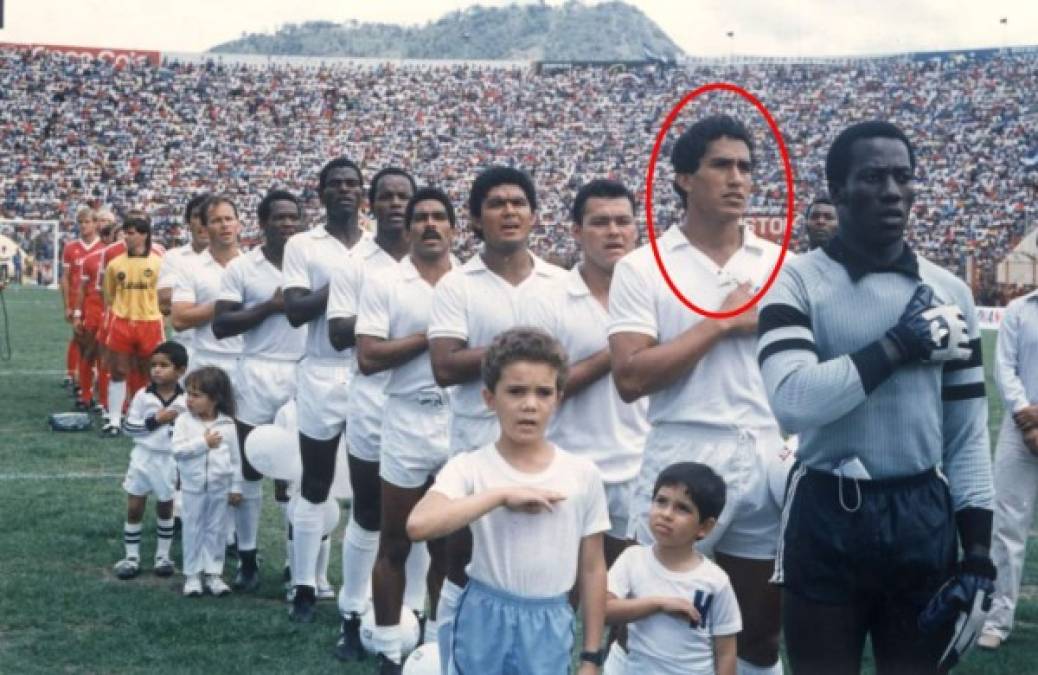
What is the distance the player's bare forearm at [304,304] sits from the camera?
6.60 m

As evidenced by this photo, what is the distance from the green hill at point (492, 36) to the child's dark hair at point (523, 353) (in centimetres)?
11130

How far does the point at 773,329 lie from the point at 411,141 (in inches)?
1904

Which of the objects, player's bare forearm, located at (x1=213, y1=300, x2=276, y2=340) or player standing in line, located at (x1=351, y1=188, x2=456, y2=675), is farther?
player's bare forearm, located at (x1=213, y1=300, x2=276, y2=340)

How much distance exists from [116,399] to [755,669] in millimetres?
9867

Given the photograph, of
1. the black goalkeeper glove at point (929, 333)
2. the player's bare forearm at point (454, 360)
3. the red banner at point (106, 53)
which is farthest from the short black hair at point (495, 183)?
the red banner at point (106, 53)

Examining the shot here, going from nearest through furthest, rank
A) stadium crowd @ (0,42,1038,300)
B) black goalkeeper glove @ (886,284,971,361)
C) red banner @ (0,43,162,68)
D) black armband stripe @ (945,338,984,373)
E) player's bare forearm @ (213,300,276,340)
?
black goalkeeper glove @ (886,284,971,361) → black armband stripe @ (945,338,984,373) → player's bare forearm @ (213,300,276,340) → stadium crowd @ (0,42,1038,300) → red banner @ (0,43,162,68)

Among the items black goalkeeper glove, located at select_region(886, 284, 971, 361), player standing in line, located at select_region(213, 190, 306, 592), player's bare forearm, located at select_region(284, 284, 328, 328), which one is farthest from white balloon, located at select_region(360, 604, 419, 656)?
black goalkeeper glove, located at select_region(886, 284, 971, 361)

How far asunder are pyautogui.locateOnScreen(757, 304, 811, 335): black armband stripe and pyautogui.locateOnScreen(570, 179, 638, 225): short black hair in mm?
1531

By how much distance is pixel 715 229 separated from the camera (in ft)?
14.3

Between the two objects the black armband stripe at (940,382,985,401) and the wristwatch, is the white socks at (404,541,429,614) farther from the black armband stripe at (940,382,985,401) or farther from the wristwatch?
the black armband stripe at (940,382,985,401)

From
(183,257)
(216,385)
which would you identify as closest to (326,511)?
(216,385)

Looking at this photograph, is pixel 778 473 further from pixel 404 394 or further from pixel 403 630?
pixel 403 630

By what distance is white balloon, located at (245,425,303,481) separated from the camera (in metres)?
6.89

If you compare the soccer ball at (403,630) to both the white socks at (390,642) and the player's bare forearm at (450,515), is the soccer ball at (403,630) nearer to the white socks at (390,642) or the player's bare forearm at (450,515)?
the white socks at (390,642)
